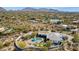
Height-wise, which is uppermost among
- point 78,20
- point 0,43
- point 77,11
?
point 77,11

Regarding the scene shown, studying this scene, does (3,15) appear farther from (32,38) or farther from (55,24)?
(55,24)

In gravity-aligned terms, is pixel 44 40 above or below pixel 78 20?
below

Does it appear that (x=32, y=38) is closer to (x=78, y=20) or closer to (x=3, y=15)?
(x=3, y=15)

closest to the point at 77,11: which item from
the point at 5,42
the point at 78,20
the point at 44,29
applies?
the point at 78,20

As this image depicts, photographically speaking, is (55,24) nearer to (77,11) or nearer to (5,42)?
(77,11)
